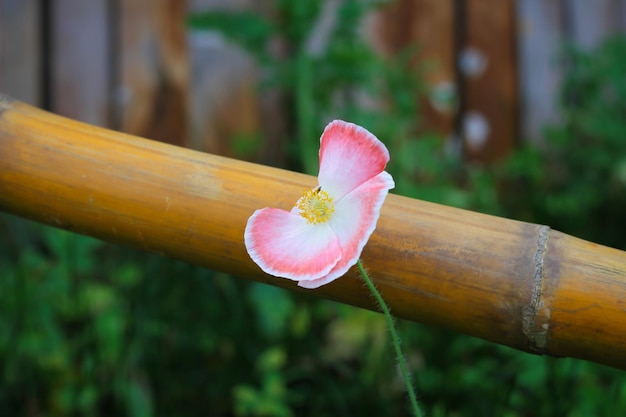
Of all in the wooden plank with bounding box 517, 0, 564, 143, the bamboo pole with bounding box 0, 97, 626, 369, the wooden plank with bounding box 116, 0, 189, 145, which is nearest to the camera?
the bamboo pole with bounding box 0, 97, 626, 369

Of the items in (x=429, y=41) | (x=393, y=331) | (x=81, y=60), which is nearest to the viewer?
(x=393, y=331)

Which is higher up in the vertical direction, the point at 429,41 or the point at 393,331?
the point at 393,331

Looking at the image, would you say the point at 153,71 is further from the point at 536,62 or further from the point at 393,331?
the point at 393,331

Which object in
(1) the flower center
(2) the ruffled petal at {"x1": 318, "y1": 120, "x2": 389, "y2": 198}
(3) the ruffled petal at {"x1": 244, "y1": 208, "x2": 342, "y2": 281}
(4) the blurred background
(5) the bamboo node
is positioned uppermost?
(2) the ruffled petal at {"x1": 318, "y1": 120, "x2": 389, "y2": 198}

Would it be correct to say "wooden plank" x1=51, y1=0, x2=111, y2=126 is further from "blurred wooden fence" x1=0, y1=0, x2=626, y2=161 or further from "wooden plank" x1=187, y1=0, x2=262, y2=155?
"wooden plank" x1=187, y1=0, x2=262, y2=155

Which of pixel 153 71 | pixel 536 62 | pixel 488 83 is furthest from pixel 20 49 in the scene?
pixel 536 62

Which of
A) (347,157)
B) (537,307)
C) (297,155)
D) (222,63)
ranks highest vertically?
(347,157)

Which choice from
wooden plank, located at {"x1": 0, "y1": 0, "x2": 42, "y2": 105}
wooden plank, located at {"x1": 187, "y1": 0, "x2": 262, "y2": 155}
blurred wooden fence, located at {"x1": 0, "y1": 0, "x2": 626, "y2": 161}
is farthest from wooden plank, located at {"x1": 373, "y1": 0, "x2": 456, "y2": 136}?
wooden plank, located at {"x1": 0, "y1": 0, "x2": 42, "y2": 105}
